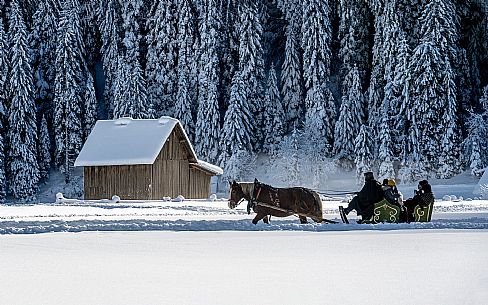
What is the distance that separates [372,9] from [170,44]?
17.9 metres

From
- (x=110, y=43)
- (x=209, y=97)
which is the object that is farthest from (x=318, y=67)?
(x=110, y=43)

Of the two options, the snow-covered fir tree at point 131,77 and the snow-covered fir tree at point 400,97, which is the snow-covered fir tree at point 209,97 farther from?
the snow-covered fir tree at point 400,97

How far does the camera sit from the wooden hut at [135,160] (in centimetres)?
4309

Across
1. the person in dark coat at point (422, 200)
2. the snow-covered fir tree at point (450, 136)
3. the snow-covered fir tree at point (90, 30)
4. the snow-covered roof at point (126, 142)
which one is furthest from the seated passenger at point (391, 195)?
the snow-covered fir tree at point (90, 30)

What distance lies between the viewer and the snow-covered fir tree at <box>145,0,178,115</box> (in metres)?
64.3

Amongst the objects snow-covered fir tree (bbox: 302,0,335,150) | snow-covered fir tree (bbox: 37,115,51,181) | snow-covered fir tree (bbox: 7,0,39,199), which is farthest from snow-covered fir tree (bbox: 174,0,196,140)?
snow-covered fir tree (bbox: 7,0,39,199)

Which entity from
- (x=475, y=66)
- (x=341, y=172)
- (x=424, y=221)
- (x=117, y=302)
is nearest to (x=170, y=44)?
(x=341, y=172)

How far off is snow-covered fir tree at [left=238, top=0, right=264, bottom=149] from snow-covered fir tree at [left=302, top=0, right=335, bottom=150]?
3880mm

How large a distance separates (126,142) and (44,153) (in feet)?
59.7

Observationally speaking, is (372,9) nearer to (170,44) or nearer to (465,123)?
(465,123)

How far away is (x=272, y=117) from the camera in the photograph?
199 ft

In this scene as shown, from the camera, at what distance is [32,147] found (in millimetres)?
57719

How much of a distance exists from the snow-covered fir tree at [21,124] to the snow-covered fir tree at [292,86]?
21.0 metres

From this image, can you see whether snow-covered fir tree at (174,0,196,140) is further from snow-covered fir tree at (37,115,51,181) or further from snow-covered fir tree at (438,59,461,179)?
snow-covered fir tree at (438,59,461,179)
